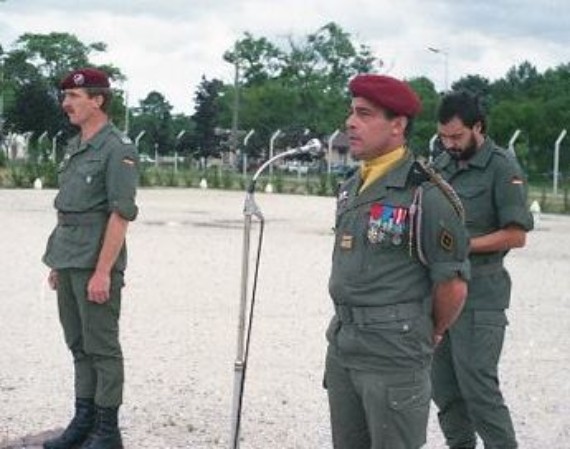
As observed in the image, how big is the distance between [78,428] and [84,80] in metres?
1.60

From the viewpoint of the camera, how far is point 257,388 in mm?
5930

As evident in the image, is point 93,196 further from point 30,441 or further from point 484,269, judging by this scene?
point 484,269

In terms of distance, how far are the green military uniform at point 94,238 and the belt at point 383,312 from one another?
157cm

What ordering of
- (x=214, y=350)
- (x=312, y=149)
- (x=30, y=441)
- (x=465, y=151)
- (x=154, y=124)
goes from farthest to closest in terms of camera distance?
(x=154, y=124), (x=214, y=350), (x=30, y=441), (x=465, y=151), (x=312, y=149)

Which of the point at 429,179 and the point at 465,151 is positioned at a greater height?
the point at 465,151

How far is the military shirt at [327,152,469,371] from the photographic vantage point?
304cm

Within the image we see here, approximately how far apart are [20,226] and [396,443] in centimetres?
1443

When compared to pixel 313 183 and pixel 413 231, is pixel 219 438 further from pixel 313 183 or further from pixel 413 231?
pixel 313 183

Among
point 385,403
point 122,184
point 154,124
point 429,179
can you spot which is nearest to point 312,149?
point 429,179

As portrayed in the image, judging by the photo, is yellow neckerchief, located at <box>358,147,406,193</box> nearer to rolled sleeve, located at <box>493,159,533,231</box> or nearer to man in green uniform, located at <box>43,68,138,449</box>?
rolled sleeve, located at <box>493,159,533,231</box>

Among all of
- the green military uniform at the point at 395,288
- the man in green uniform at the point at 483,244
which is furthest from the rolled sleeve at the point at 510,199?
the green military uniform at the point at 395,288

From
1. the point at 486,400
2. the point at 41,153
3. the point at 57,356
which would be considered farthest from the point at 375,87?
the point at 41,153

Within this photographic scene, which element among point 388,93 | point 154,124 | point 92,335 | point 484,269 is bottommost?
point 92,335

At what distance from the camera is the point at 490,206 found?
4.12 m
